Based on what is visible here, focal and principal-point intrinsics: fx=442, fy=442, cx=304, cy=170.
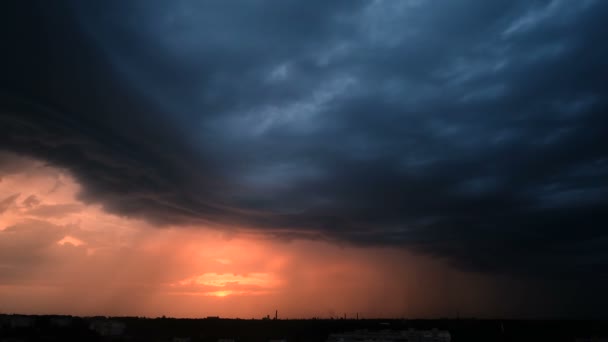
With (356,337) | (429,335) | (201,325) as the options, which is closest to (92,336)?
(356,337)

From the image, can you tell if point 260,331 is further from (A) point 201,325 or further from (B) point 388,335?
(B) point 388,335

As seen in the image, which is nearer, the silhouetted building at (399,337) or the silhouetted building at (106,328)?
the silhouetted building at (399,337)

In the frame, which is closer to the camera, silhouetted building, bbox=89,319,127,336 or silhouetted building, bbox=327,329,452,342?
silhouetted building, bbox=327,329,452,342

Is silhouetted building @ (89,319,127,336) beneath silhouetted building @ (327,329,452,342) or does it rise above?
above

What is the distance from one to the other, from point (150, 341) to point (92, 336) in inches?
662

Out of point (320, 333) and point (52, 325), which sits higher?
point (52, 325)

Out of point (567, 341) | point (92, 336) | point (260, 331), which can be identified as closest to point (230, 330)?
point (260, 331)

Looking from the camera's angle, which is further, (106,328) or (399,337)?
(106,328)

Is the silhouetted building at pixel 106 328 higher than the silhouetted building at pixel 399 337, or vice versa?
the silhouetted building at pixel 106 328

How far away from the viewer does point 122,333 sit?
10244 centimetres

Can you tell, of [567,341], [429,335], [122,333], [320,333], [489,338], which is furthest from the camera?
[320,333]

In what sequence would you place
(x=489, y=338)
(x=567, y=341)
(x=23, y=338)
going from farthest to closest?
1. (x=489, y=338)
2. (x=567, y=341)
3. (x=23, y=338)

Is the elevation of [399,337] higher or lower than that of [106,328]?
lower

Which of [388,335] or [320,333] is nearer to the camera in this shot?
[388,335]
